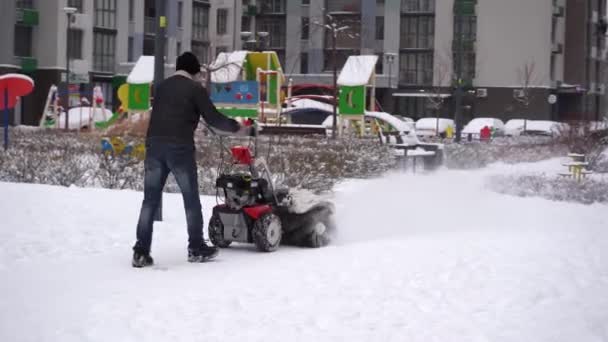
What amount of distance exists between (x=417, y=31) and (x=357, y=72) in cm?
3500

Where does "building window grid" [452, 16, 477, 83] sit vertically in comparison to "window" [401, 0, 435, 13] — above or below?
below

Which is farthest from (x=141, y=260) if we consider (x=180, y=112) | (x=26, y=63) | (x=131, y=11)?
(x=131, y=11)

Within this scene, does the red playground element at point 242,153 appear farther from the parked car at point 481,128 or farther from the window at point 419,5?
the window at point 419,5

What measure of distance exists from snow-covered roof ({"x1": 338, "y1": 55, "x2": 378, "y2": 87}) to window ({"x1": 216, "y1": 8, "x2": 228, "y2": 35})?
32348mm

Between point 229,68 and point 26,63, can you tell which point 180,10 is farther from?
point 229,68

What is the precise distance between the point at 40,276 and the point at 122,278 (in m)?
0.63

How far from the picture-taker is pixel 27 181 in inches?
609

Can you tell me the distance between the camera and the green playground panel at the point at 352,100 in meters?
40.6

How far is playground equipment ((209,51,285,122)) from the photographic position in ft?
127

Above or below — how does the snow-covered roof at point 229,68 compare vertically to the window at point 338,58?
below

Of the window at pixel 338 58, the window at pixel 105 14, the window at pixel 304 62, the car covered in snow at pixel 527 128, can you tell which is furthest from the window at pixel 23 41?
the car covered in snow at pixel 527 128

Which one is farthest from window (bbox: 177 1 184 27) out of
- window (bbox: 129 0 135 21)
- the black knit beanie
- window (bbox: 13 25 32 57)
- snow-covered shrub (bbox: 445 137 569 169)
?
the black knit beanie

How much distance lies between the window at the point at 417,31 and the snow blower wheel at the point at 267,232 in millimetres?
67004

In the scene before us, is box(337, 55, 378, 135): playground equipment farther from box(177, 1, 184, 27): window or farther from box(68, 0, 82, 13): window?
box(177, 1, 184, 27): window
